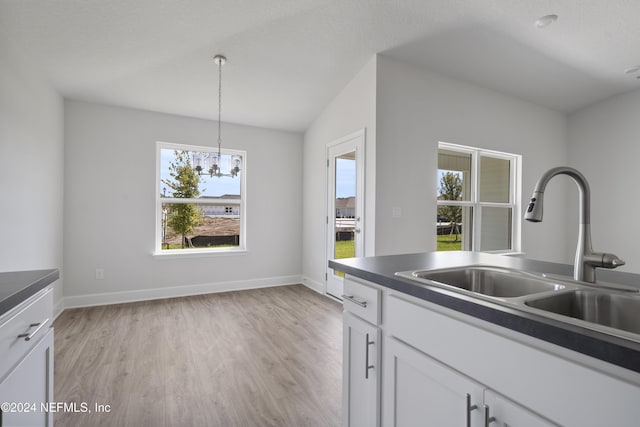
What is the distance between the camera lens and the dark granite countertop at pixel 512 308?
2.08 ft

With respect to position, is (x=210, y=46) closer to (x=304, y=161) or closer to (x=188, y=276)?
(x=304, y=161)

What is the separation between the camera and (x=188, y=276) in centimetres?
447

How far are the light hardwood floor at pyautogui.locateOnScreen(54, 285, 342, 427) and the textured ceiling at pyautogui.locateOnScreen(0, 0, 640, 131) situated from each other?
2.55 m

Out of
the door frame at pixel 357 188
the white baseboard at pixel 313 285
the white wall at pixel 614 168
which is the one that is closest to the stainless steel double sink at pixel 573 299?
the door frame at pixel 357 188

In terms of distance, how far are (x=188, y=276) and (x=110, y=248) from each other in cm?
100

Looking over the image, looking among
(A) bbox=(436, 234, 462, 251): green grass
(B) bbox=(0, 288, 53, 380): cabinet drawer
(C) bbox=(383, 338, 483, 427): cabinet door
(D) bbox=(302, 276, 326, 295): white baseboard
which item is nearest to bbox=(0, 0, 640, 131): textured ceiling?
(A) bbox=(436, 234, 462, 251): green grass

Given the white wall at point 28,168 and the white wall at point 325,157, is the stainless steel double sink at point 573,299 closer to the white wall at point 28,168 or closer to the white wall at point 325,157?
the white wall at point 325,157

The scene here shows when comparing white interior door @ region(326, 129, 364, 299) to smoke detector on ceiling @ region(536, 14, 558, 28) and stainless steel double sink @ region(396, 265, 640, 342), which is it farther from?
stainless steel double sink @ region(396, 265, 640, 342)

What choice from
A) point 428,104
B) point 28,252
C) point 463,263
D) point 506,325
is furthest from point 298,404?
point 428,104

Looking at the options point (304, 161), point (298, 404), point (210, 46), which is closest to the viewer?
point (298, 404)

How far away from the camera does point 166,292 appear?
14.2 ft

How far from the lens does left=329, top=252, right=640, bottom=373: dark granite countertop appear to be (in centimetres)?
63

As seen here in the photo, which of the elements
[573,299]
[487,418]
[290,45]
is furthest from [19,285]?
[290,45]

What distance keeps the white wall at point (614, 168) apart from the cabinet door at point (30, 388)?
6160 millimetres
